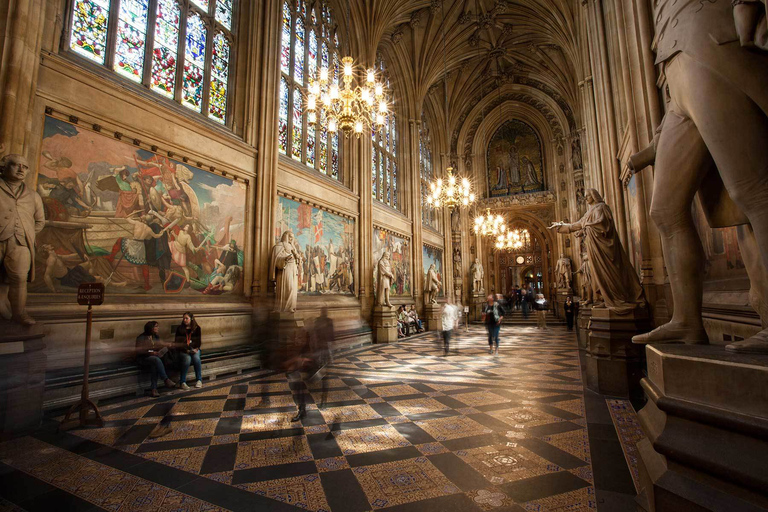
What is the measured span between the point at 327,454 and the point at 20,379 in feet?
11.3

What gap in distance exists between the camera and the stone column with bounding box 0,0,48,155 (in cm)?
446

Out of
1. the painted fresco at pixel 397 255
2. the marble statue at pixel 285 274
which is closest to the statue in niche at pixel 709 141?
the marble statue at pixel 285 274

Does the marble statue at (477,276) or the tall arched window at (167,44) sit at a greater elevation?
the tall arched window at (167,44)

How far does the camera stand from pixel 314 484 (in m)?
2.25

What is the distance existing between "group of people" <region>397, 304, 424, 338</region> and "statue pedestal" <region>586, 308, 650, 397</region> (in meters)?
8.58

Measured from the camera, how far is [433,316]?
607 inches

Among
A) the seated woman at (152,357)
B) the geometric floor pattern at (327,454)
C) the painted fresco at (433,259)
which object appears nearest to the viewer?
the geometric floor pattern at (327,454)

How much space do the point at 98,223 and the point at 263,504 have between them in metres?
5.41

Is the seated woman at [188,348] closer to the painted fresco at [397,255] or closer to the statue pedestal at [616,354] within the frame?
the statue pedestal at [616,354]

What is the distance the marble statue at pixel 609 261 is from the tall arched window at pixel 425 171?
13878 millimetres

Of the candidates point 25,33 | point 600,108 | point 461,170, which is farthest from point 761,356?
point 461,170

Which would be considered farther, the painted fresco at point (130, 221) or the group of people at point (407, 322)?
the group of people at point (407, 322)

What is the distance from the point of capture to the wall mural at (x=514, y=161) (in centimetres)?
2228

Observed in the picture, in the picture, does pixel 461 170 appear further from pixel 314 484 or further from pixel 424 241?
pixel 314 484
